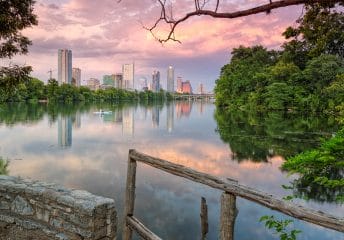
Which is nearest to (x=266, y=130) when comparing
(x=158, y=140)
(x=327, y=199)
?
(x=158, y=140)

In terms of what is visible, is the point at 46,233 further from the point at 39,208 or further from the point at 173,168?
the point at 173,168

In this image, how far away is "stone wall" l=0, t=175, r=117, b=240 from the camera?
4.93 meters

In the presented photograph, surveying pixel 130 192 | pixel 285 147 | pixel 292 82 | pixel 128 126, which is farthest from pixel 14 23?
pixel 292 82

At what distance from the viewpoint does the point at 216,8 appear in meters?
5.65

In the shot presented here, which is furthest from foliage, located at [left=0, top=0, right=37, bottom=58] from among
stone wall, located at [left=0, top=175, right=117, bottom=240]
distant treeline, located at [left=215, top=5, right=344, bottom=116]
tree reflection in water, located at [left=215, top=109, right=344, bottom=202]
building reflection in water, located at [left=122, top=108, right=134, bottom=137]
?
distant treeline, located at [left=215, top=5, right=344, bottom=116]

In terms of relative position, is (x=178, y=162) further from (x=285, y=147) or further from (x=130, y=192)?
(x=130, y=192)

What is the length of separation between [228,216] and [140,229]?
2.04 metres

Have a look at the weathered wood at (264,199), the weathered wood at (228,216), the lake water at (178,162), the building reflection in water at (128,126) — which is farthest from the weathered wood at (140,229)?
the building reflection in water at (128,126)

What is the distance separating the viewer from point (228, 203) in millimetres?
Result: 4328

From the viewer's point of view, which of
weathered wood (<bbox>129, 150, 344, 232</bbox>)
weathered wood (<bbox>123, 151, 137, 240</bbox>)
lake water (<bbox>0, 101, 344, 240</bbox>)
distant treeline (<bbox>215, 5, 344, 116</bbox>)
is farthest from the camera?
distant treeline (<bbox>215, 5, 344, 116</bbox>)

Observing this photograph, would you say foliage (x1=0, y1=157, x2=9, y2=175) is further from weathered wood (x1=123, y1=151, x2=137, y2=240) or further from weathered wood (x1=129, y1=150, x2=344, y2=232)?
weathered wood (x1=129, y1=150, x2=344, y2=232)

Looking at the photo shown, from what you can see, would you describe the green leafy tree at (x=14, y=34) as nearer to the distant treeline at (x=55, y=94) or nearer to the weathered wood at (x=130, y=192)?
the weathered wood at (x=130, y=192)

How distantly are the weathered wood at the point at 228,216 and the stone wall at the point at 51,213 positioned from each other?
1.68 metres

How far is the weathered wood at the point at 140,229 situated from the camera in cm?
549
